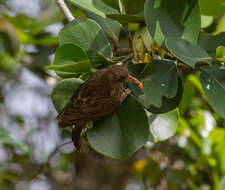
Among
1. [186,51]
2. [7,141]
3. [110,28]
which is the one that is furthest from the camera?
[7,141]

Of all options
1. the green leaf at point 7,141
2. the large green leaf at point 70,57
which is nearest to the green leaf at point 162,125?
the large green leaf at point 70,57

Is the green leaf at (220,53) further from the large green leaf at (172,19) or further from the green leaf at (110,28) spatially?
the green leaf at (110,28)

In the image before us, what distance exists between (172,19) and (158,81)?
0.34 ft

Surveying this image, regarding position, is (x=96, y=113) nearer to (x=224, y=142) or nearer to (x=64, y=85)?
(x=64, y=85)

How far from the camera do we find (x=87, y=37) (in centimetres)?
53

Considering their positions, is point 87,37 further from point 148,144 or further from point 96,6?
point 148,144

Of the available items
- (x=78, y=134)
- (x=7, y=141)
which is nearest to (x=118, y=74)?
(x=78, y=134)

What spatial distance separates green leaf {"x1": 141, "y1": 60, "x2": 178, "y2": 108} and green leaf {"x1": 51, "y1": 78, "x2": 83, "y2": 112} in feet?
0.36

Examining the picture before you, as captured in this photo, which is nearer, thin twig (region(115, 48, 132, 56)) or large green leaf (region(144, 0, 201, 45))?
large green leaf (region(144, 0, 201, 45))

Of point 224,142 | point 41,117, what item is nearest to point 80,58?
point 224,142

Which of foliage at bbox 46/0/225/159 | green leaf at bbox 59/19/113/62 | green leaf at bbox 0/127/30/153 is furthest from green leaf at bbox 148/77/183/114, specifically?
green leaf at bbox 0/127/30/153

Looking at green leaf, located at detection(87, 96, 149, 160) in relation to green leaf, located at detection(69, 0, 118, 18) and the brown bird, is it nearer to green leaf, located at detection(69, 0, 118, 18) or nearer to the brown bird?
the brown bird

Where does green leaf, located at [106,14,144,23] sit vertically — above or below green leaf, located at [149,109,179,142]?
above

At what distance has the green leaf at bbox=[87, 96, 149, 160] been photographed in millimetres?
506
